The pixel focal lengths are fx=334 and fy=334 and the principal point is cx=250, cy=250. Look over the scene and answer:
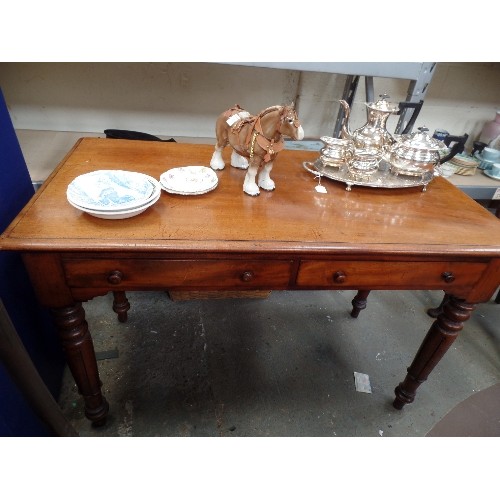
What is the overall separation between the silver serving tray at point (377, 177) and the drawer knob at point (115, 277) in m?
0.65

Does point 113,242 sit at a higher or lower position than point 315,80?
lower

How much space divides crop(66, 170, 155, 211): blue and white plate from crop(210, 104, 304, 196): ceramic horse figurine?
0.26 metres

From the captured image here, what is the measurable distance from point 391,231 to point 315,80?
1.34 meters

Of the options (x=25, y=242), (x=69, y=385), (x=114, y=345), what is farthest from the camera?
(x=114, y=345)

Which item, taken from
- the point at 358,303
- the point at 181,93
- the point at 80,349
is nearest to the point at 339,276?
the point at 80,349

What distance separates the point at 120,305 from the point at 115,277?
2.35 feet

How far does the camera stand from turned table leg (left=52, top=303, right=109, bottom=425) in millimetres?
826

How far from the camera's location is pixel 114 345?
1377 mm

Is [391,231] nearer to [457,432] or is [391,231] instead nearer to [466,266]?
[466,266]

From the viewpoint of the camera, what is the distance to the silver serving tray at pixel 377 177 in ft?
3.33

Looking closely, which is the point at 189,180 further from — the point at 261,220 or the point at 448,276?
the point at 448,276

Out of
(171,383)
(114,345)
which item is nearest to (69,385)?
(114,345)

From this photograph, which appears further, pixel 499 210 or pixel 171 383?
pixel 499 210

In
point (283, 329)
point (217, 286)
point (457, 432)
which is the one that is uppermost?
point (217, 286)
